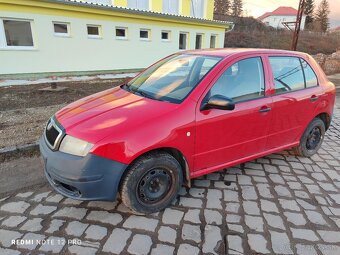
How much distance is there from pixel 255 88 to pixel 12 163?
360cm

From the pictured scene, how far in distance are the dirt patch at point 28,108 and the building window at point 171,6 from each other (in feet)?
30.5

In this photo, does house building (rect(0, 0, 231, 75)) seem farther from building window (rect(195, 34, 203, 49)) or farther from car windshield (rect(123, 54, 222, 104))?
car windshield (rect(123, 54, 222, 104))

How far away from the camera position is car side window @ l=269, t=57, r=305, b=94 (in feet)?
11.5

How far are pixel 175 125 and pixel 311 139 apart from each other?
2.85 metres

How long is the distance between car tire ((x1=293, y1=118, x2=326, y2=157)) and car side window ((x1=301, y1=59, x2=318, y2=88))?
2.00 ft

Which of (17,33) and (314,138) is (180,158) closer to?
(314,138)

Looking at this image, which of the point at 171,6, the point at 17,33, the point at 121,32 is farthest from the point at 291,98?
the point at 171,6

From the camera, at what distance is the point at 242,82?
10.5 ft

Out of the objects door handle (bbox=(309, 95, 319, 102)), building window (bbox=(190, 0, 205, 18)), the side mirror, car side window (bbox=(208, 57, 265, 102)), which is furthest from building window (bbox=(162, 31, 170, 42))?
the side mirror

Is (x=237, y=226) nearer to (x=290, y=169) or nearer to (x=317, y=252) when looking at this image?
(x=317, y=252)

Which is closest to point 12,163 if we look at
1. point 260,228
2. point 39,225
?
point 39,225

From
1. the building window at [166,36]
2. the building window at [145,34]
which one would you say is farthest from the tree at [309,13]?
the building window at [145,34]

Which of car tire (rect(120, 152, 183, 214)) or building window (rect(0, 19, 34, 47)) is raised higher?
building window (rect(0, 19, 34, 47))

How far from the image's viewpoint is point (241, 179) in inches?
140
